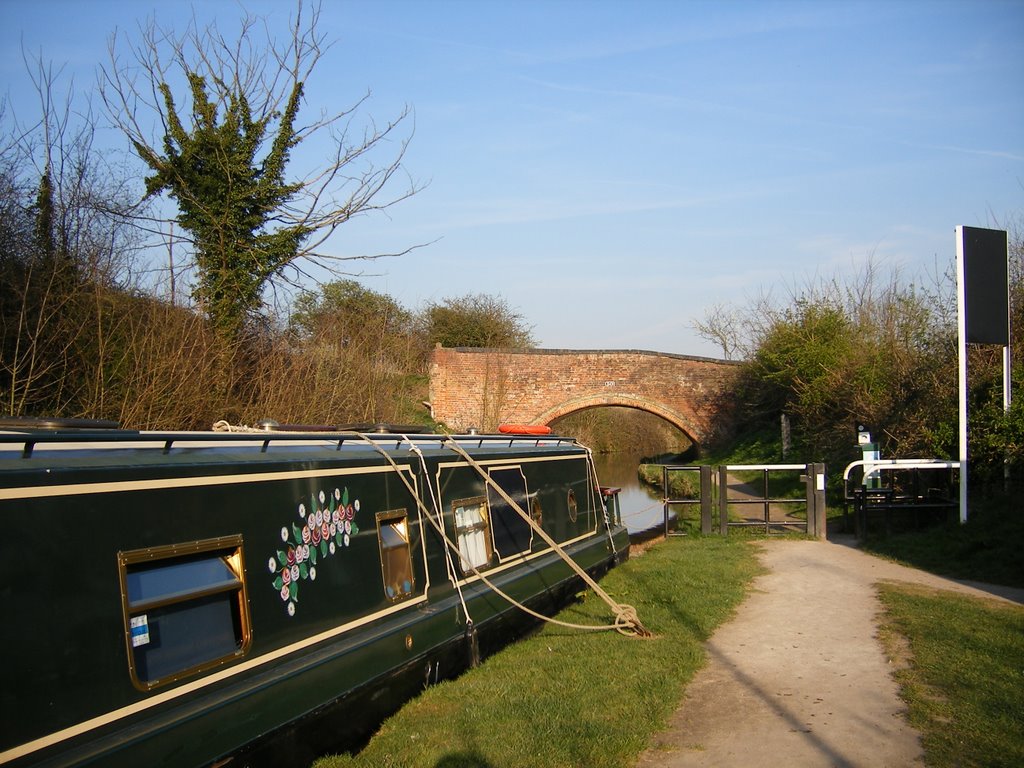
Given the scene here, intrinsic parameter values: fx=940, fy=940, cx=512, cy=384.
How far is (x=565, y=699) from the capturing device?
5582 mm

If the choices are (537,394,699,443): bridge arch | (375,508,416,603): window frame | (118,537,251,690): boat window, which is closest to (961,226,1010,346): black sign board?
(375,508,416,603): window frame

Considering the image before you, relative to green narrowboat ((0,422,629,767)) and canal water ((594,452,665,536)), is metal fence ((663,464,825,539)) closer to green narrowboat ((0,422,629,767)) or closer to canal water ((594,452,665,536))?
canal water ((594,452,665,536))

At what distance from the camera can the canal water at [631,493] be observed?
59.3 ft

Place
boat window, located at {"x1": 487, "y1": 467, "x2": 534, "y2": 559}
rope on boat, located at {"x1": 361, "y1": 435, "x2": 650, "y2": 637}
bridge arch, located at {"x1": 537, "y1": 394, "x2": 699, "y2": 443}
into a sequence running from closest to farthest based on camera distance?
1. rope on boat, located at {"x1": 361, "y1": 435, "x2": 650, "y2": 637}
2. boat window, located at {"x1": 487, "y1": 467, "x2": 534, "y2": 559}
3. bridge arch, located at {"x1": 537, "y1": 394, "x2": 699, "y2": 443}

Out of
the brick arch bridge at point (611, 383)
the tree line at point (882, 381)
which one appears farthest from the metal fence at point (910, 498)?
the brick arch bridge at point (611, 383)

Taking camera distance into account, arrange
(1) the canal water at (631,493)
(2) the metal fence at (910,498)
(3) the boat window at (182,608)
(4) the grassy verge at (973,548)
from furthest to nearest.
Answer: (1) the canal water at (631,493)
(2) the metal fence at (910,498)
(4) the grassy verge at (973,548)
(3) the boat window at (182,608)

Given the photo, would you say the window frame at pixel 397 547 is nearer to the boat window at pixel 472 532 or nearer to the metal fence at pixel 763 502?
the boat window at pixel 472 532

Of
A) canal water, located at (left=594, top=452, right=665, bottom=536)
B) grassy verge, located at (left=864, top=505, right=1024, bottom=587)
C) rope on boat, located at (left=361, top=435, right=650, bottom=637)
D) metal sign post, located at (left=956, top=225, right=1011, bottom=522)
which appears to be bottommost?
canal water, located at (left=594, top=452, right=665, bottom=536)

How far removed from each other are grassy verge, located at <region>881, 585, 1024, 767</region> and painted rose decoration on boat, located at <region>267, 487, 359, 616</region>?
3.16 meters

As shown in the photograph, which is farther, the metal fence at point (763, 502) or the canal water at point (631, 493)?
the canal water at point (631, 493)

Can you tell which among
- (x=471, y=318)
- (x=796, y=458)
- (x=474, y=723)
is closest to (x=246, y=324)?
(x=474, y=723)

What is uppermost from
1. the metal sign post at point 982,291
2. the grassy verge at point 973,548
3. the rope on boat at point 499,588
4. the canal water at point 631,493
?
the metal sign post at point 982,291

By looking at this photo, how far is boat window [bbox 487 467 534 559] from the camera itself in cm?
752

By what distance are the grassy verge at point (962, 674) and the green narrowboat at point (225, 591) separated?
9.22 feet
